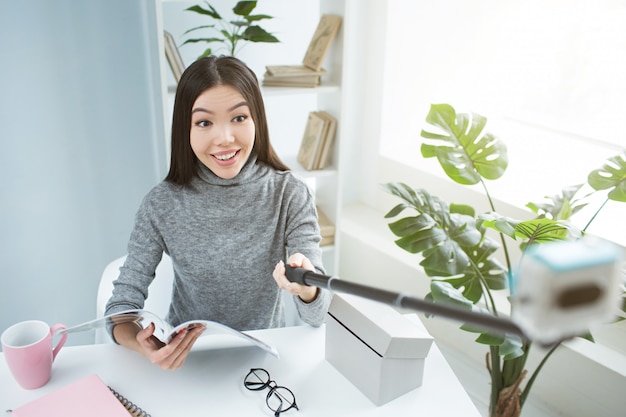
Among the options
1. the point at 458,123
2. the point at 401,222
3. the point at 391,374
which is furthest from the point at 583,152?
the point at 391,374

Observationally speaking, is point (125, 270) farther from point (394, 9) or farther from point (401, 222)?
point (394, 9)

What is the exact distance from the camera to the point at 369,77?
2.72 m

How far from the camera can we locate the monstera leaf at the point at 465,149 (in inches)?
64.3

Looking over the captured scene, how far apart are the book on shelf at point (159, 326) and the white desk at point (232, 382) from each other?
0.19 ft

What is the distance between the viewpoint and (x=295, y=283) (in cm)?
117

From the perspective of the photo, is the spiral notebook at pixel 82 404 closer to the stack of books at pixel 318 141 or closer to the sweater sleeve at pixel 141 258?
the sweater sleeve at pixel 141 258

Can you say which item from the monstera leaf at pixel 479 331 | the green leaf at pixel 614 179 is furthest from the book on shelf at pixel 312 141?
the green leaf at pixel 614 179

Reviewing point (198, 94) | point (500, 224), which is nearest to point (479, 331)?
point (500, 224)

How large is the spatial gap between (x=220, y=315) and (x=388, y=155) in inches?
56.0

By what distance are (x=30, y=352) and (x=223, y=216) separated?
52 centimetres

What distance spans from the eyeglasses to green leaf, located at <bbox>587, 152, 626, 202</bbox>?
0.89 m

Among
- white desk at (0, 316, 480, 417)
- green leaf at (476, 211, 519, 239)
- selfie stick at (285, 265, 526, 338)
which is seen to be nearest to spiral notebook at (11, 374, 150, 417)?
white desk at (0, 316, 480, 417)

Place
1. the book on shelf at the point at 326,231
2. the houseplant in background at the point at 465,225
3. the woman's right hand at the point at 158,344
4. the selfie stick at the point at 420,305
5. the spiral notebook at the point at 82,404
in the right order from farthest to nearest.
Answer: the book on shelf at the point at 326,231 → the houseplant in background at the point at 465,225 → the woman's right hand at the point at 158,344 → the spiral notebook at the point at 82,404 → the selfie stick at the point at 420,305

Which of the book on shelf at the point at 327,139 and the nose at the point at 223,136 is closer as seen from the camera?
the nose at the point at 223,136
